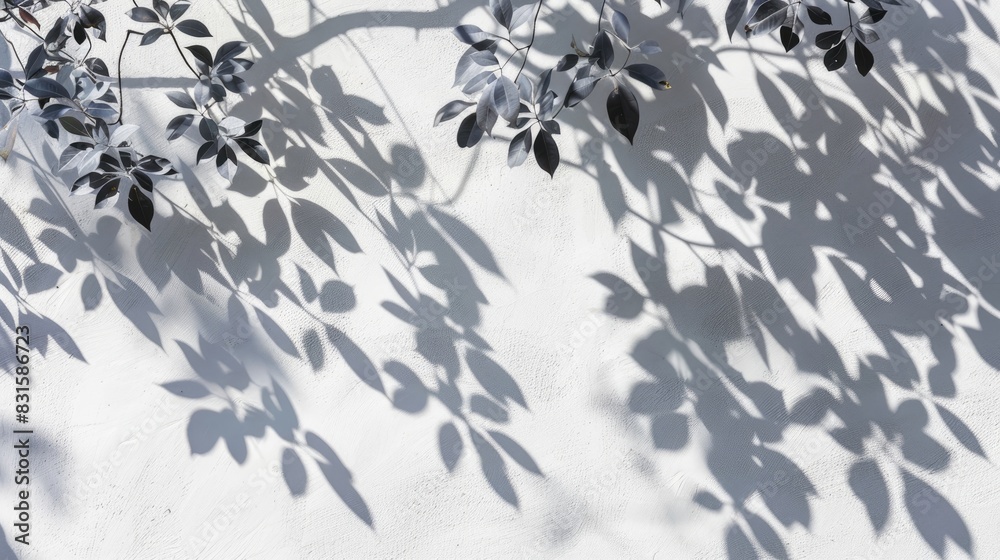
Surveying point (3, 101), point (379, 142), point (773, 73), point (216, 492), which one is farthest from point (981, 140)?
point (3, 101)

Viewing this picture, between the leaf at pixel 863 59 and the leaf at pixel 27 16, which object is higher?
the leaf at pixel 27 16

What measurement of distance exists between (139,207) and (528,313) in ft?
3.65

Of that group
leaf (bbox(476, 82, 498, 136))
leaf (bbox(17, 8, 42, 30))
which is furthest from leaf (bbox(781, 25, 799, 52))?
leaf (bbox(17, 8, 42, 30))

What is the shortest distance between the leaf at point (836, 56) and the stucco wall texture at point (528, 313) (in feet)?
0.46

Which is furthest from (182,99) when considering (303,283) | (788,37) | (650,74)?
(788,37)

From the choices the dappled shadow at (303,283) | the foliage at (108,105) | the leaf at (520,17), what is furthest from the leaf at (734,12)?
the foliage at (108,105)

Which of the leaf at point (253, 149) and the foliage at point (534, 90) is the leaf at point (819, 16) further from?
the leaf at point (253, 149)

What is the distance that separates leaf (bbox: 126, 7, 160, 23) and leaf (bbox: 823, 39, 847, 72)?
1822 millimetres

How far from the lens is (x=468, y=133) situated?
67.7 inches

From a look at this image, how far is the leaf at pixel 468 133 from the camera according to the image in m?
1.71

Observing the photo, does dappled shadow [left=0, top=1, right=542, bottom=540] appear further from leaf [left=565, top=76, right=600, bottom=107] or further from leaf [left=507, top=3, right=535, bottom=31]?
leaf [left=565, top=76, right=600, bottom=107]

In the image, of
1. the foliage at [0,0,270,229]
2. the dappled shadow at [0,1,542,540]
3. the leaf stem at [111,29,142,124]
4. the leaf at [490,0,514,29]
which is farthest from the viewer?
the dappled shadow at [0,1,542,540]

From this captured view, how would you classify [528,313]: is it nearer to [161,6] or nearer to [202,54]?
[202,54]

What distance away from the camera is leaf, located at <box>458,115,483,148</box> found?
171 centimetres
